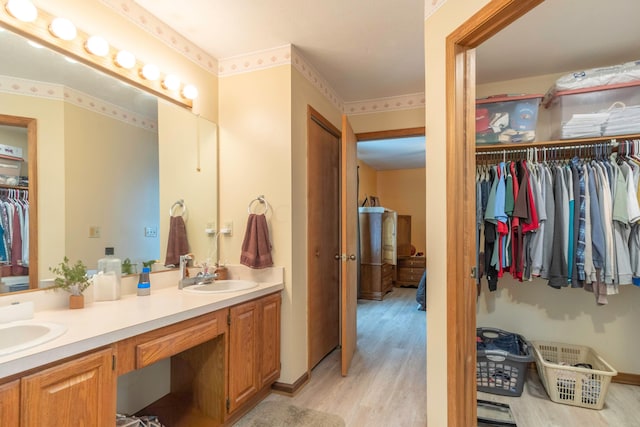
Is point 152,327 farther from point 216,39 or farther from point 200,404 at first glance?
point 216,39

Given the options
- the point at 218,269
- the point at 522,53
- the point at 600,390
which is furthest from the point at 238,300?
the point at 522,53

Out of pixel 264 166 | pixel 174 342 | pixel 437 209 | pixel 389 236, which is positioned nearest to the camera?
pixel 174 342

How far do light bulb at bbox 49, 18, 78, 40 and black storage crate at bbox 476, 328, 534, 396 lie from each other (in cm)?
317

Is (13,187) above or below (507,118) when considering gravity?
below

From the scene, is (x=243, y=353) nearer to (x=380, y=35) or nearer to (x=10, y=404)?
(x=10, y=404)

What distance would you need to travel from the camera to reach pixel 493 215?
7.69ft

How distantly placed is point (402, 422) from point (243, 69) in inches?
105

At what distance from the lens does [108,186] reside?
6.13 feet

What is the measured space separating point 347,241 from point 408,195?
476 centimetres

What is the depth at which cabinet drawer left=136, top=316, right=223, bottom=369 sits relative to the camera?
1.40m

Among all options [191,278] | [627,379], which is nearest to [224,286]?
[191,278]

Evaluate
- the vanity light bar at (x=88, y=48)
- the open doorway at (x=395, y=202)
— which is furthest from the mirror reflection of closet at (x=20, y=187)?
the open doorway at (x=395, y=202)

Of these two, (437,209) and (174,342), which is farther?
(437,209)

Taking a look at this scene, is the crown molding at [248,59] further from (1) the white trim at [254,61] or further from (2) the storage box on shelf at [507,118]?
(2) the storage box on shelf at [507,118]
